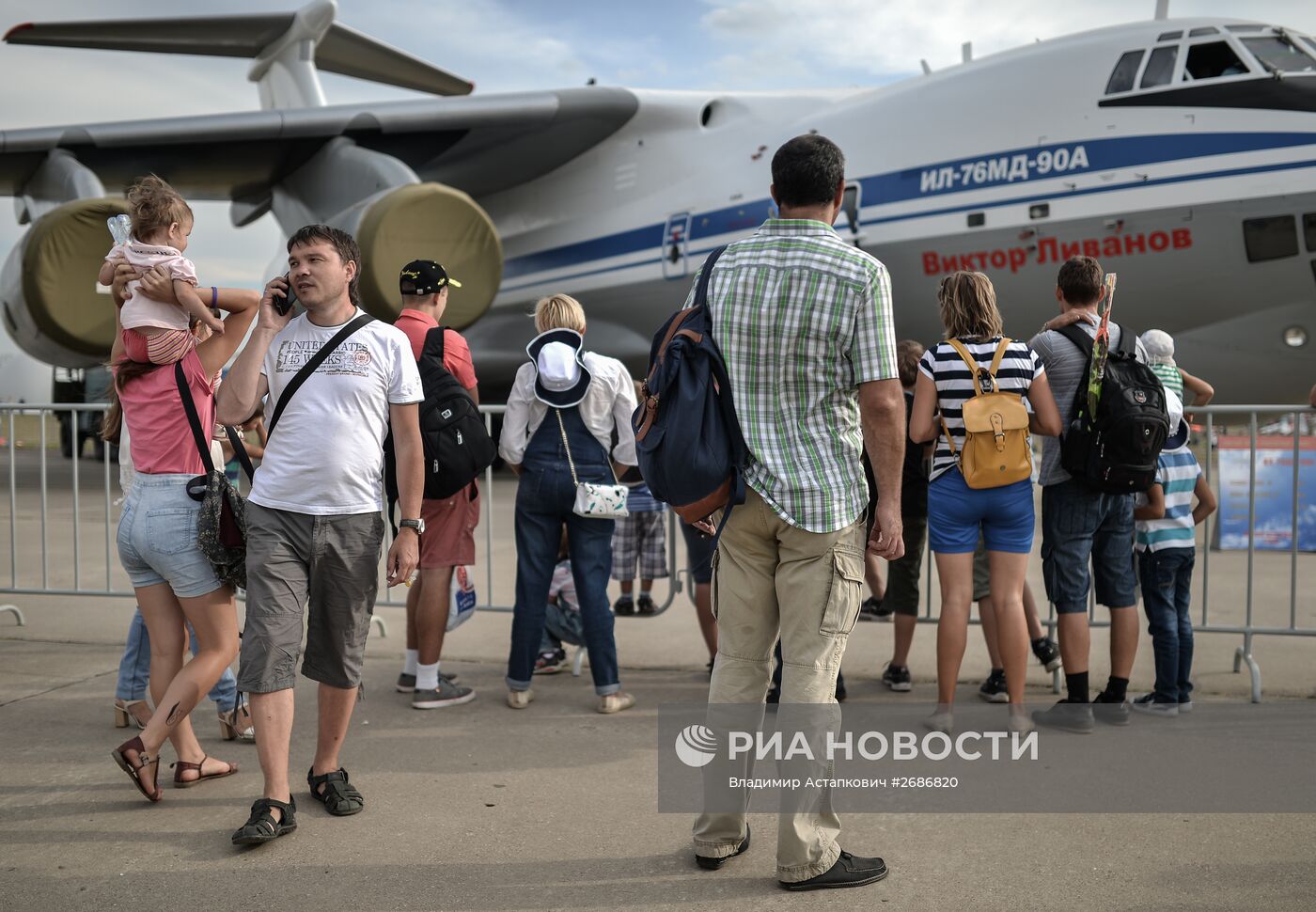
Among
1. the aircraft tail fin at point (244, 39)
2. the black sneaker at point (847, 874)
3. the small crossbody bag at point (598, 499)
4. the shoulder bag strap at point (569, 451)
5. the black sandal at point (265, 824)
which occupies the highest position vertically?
the aircraft tail fin at point (244, 39)

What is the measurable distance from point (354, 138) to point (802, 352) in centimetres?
1059

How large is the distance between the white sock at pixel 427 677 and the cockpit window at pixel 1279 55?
7190 millimetres

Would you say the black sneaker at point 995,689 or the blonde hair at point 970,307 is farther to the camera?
the black sneaker at point 995,689

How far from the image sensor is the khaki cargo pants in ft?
8.36

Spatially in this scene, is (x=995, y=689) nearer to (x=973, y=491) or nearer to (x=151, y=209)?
(x=973, y=491)

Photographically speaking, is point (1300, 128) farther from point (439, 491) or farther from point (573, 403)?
point (439, 491)

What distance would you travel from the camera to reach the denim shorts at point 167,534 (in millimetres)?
3041

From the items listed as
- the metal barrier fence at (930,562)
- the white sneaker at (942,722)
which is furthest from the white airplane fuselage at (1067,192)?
the white sneaker at (942,722)

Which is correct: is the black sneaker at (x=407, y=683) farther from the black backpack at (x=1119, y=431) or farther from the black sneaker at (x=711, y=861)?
the black backpack at (x=1119, y=431)

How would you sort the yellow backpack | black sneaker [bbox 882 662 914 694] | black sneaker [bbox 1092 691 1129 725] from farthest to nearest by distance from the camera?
black sneaker [bbox 882 662 914 694], black sneaker [bbox 1092 691 1129 725], the yellow backpack

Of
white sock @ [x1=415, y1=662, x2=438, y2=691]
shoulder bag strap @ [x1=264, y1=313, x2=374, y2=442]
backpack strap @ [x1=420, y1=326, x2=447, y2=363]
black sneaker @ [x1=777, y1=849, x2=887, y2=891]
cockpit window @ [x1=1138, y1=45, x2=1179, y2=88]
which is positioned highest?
cockpit window @ [x1=1138, y1=45, x2=1179, y2=88]

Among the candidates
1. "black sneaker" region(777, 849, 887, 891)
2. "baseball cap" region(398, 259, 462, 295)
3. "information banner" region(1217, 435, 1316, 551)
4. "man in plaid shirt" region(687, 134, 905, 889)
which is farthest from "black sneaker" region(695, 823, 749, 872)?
"information banner" region(1217, 435, 1316, 551)

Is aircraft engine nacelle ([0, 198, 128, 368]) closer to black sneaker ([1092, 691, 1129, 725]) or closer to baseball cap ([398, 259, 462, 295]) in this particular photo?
baseball cap ([398, 259, 462, 295])

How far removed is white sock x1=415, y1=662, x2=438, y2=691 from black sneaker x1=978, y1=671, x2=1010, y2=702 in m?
2.22
